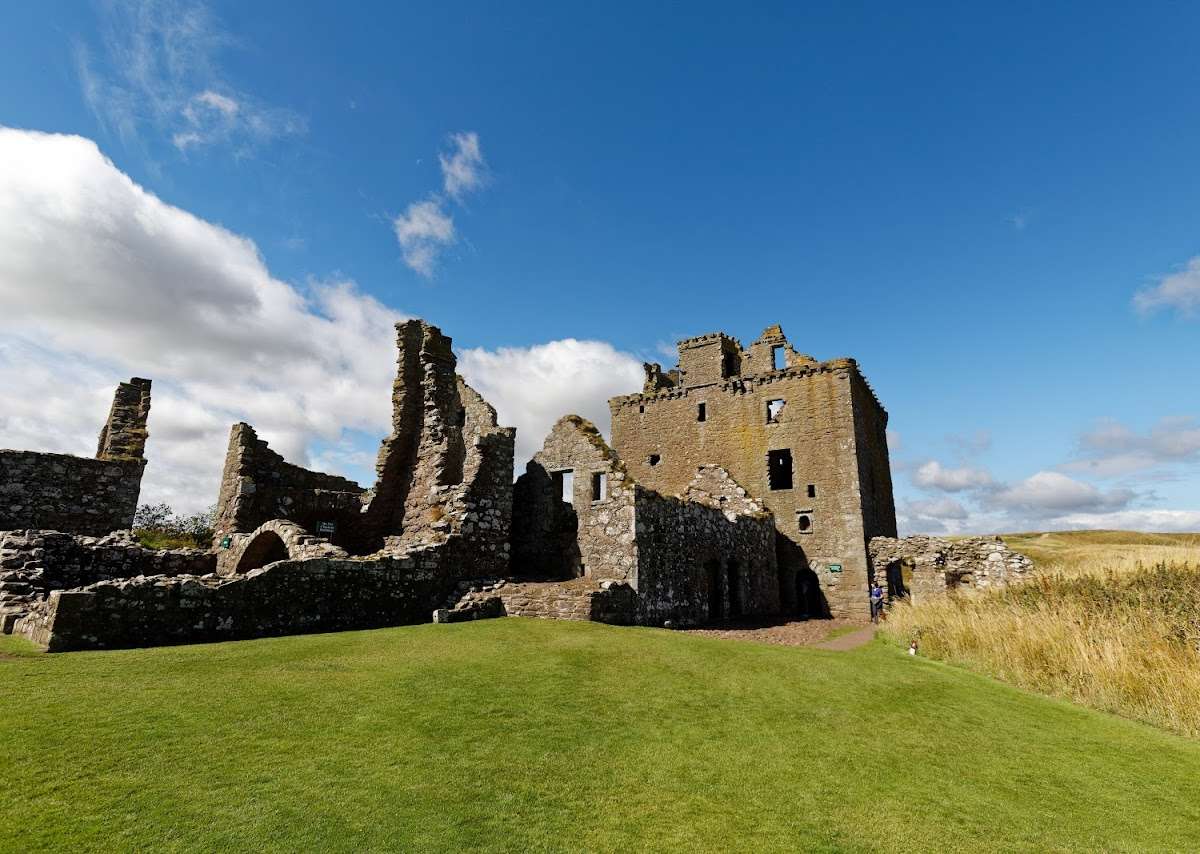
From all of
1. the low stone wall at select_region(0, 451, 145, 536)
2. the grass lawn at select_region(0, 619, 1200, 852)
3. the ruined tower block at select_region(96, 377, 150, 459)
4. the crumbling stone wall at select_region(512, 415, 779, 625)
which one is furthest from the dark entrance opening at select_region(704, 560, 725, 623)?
the ruined tower block at select_region(96, 377, 150, 459)

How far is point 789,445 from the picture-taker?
30.1m

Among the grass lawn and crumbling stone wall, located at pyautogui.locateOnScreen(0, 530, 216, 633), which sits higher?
crumbling stone wall, located at pyautogui.locateOnScreen(0, 530, 216, 633)

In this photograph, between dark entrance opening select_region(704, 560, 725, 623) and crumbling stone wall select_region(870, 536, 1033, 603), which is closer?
dark entrance opening select_region(704, 560, 725, 623)

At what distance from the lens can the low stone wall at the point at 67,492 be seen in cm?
1559

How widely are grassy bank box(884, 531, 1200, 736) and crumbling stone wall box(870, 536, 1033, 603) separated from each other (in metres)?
7.03

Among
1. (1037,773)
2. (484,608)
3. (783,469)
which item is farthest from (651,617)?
(783,469)

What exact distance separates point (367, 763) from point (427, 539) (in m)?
9.74

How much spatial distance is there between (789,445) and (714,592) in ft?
39.8

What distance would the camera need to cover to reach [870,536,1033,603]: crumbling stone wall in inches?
906

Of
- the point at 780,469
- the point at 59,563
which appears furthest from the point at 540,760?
the point at 780,469

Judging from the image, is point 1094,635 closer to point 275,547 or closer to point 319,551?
point 319,551

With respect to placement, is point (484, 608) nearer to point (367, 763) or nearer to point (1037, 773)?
point (367, 763)

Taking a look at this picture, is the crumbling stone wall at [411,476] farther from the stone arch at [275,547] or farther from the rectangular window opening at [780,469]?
the rectangular window opening at [780,469]

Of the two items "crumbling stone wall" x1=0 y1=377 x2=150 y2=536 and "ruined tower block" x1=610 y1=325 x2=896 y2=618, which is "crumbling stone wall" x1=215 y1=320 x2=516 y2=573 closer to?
"crumbling stone wall" x1=0 y1=377 x2=150 y2=536
